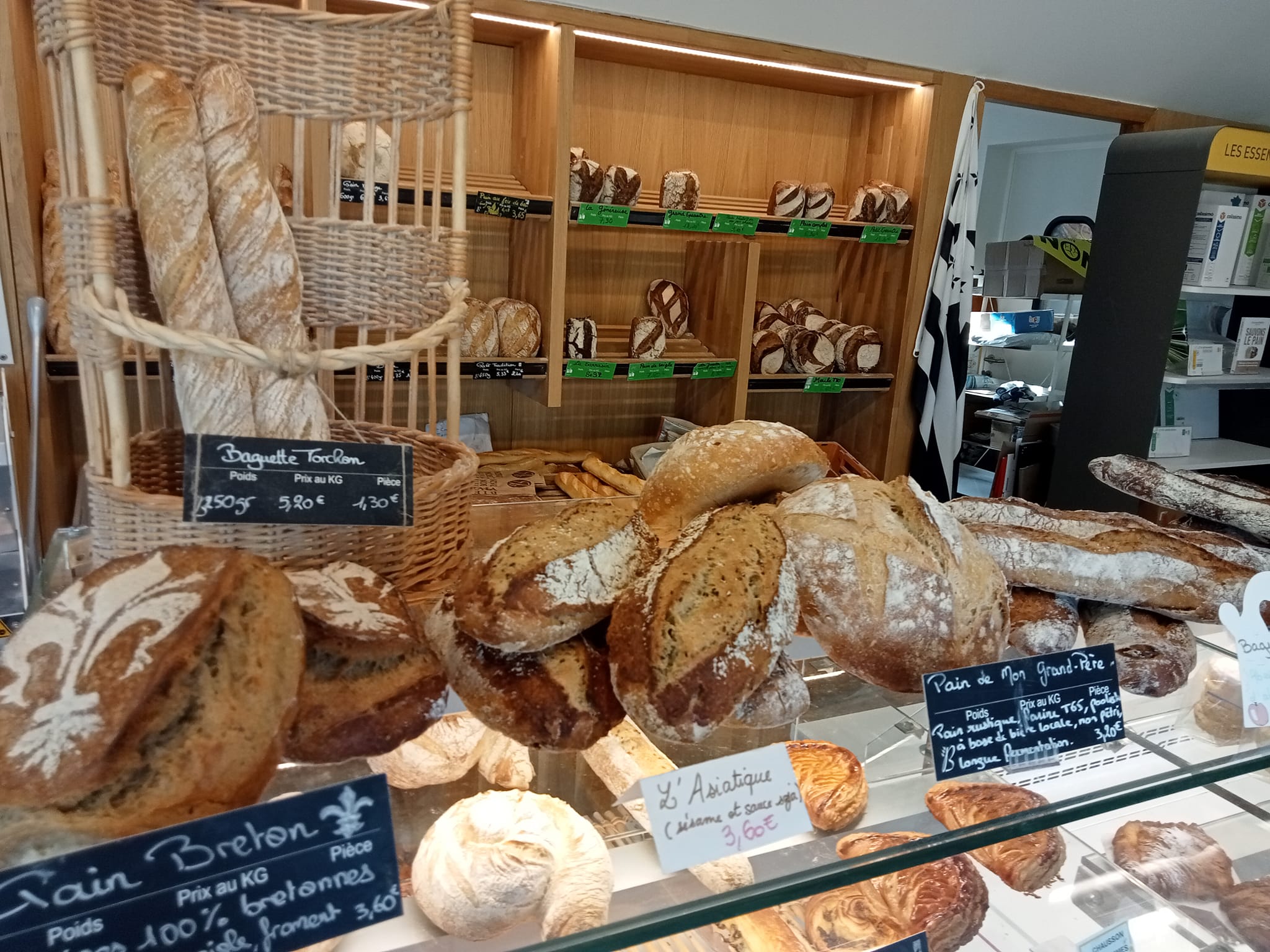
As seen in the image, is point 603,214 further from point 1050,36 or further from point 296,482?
point 296,482

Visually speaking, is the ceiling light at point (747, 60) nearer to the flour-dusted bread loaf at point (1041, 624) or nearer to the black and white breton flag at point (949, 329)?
the black and white breton flag at point (949, 329)

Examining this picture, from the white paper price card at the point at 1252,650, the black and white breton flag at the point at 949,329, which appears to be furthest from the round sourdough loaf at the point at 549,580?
the black and white breton flag at the point at 949,329

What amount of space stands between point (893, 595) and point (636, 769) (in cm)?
28

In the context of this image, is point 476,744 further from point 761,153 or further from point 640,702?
point 761,153

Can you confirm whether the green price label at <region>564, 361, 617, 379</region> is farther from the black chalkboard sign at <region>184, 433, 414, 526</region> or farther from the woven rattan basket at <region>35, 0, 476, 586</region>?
the black chalkboard sign at <region>184, 433, 414, 526</region>

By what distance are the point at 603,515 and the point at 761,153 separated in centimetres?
275

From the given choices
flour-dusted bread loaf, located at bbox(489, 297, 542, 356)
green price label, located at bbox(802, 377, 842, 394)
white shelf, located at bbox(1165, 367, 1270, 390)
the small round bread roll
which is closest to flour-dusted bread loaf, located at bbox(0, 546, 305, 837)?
the small round bread roll

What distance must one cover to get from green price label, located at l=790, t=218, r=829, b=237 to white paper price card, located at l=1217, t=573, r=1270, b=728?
2179mm

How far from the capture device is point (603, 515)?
785 mm

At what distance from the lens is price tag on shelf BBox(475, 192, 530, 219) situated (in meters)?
2.43

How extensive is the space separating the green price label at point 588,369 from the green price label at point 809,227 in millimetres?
777

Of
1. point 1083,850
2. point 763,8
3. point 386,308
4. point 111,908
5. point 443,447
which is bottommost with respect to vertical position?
point 1083,850

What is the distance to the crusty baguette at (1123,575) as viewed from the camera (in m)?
0.91

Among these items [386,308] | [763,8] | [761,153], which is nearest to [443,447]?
[386,308]
